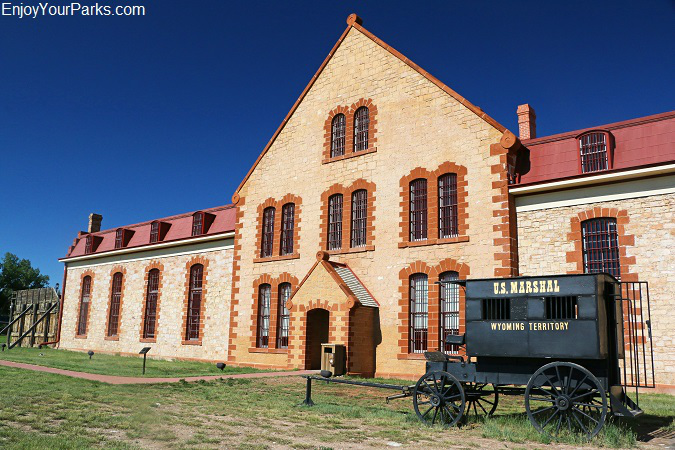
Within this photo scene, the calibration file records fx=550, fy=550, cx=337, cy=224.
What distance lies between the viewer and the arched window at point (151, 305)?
30.4m

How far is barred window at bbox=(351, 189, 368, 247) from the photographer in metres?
22.2

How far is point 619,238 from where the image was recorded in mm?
16516

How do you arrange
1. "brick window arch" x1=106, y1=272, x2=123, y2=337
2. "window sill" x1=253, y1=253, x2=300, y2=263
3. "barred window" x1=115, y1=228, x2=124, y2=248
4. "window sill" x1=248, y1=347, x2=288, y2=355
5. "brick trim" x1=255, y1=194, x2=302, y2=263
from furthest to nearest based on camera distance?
"barred window" x1=115, y1=228, x2=124, y2=248
"brick window arch" x1=106, y1=272, x2=123, y2=337
"brick trim" x1=255, y1=194, x2=302, y2=263
"window sill" x1=253, y1=253, x2=300, y2=263
"window sill" x1=248, y1=347, x2=288, y2=355

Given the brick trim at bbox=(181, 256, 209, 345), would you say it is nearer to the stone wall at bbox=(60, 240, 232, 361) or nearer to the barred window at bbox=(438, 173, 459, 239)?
the stone wall at bbox=(60, 240, 232, 361)

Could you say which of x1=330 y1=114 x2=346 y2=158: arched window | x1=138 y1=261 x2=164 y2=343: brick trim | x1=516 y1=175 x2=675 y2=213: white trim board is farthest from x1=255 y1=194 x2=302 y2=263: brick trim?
x1=516 y1=175 x2=675 y2=213: white trim board

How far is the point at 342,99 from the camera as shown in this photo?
930 inches

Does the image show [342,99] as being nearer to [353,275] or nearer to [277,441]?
[353,275]

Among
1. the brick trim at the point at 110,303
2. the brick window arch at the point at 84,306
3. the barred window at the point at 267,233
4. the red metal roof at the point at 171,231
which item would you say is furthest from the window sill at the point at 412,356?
the brick window arch at the point at 84,306

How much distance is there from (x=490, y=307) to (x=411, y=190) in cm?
1073

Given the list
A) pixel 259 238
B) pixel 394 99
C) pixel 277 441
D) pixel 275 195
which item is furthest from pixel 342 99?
pixel 277 441

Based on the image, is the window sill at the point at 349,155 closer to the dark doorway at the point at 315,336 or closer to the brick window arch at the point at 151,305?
the dark doorway at the point at 315,336

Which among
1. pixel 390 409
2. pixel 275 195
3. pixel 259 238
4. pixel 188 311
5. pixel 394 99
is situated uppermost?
pixel 394 99

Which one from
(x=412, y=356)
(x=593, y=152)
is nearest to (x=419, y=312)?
(x=412, y=356)

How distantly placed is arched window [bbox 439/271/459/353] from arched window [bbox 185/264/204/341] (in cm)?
1375
